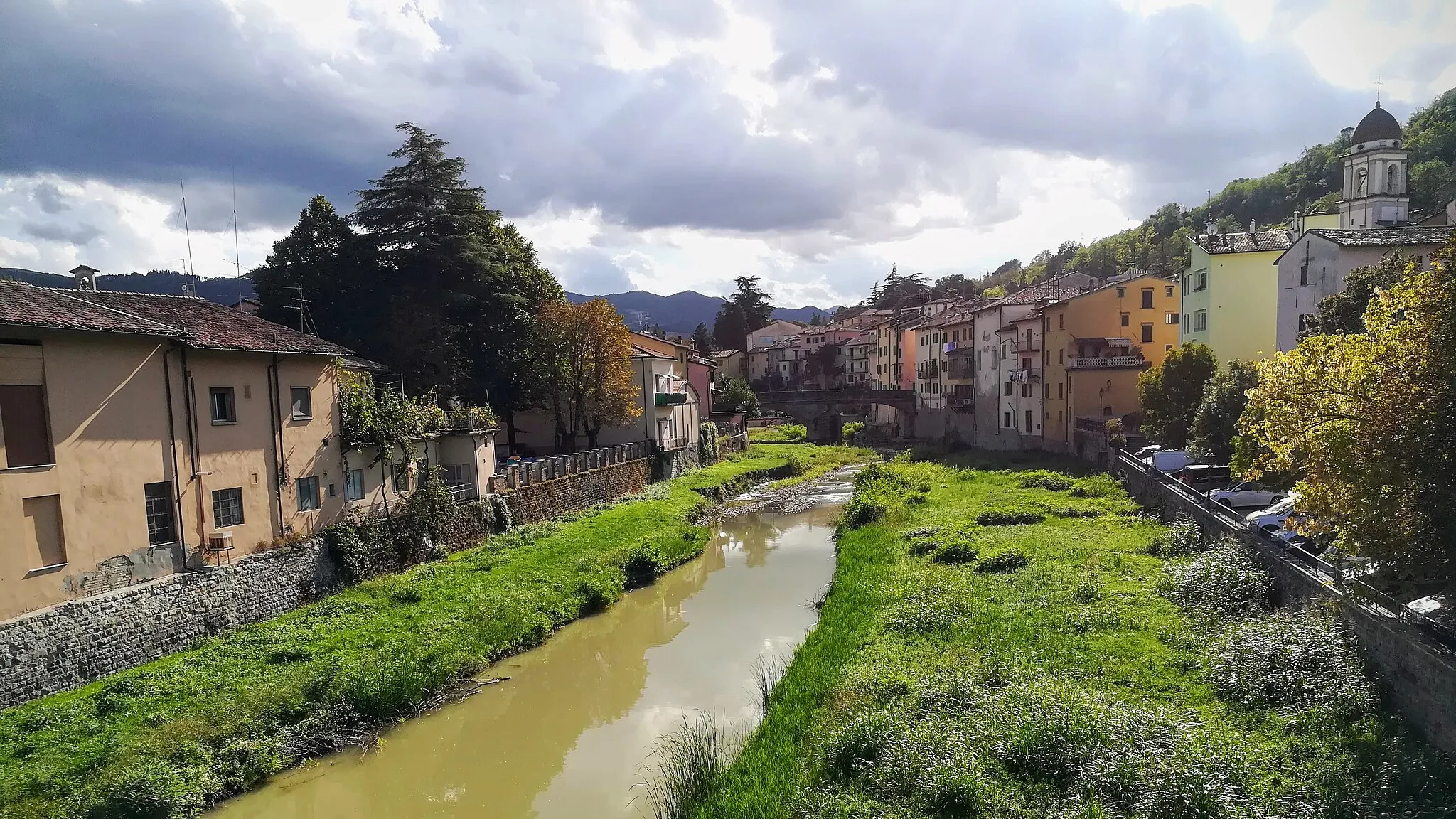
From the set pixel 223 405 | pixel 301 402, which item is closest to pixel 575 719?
pixel 223 405

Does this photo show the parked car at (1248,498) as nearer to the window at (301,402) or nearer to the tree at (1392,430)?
the tree at (1392,430)

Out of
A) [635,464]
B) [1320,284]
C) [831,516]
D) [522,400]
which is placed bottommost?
[831,516]

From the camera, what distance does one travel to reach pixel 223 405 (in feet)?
69.7

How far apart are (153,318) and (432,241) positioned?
69.5 ft

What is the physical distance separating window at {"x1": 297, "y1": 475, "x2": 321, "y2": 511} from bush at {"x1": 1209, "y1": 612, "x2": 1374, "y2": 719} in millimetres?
23999

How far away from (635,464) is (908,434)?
37.3 meters

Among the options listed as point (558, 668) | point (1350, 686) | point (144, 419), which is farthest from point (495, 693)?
point (1350, 686)

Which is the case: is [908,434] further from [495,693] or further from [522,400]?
[495,693]

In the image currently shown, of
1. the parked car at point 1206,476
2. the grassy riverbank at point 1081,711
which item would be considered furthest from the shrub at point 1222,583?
the parked car at point 1206,476

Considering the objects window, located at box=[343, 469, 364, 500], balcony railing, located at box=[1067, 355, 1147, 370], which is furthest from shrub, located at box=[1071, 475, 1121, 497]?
window, located at box=[343, 469, 364, 500]

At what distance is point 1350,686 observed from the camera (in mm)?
12016

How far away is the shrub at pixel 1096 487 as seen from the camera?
33.5 metres

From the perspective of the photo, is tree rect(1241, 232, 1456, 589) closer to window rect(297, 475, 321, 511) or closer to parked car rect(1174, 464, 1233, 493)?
parked car rect(1174, 464, 1233, 493)

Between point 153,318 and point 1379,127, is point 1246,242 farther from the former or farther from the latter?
point 153,318
